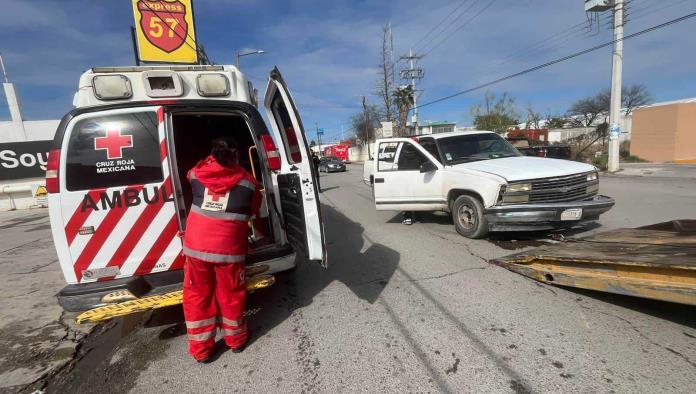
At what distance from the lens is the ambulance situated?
9.57 ft

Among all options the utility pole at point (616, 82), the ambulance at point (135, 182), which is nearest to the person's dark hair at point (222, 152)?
the ambulance at point (135, 182)

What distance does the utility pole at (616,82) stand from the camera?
54.0ft

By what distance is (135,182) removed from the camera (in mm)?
3051

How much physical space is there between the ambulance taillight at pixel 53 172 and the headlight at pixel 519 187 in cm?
509

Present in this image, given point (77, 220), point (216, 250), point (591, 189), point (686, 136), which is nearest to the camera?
point (216, 250)

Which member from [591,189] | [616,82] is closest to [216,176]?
[591,189]

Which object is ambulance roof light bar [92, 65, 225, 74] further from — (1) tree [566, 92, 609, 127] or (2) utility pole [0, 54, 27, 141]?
(1) tree [566, 92, 609, 127]

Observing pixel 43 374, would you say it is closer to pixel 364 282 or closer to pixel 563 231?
pixel 364 282

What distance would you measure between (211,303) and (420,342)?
1.81 meters

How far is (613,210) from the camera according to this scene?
7.24 meters

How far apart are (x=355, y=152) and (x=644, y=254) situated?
56.8 metres

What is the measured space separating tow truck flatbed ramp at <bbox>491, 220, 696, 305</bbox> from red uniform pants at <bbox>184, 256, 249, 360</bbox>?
10.5 ft

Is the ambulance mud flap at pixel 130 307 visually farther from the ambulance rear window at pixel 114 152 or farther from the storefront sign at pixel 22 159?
the storefront sign at pixel 22 159

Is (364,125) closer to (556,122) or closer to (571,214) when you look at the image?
(556,122)
